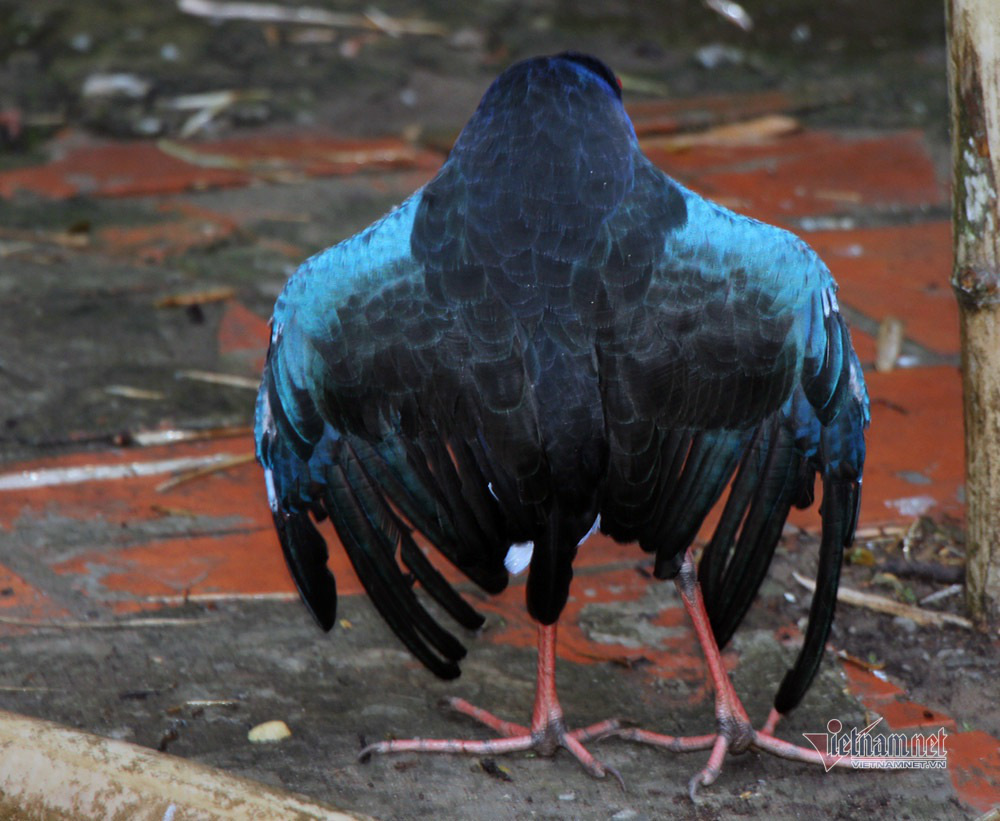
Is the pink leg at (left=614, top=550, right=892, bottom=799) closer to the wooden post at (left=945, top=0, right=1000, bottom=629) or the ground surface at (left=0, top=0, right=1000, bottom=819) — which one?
the ground surface at (left=0, top=0, right=1000, bottom=819)

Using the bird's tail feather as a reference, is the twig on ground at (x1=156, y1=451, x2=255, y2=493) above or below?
below

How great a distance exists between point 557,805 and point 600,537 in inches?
42.4

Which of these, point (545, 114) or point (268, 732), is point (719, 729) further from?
point (545, 114)

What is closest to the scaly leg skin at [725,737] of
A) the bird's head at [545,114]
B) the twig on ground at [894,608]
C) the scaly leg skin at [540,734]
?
the scaly leg skin at [540,734]

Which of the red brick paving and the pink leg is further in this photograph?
the red brick paving

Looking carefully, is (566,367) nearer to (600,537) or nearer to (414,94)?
(600,537)

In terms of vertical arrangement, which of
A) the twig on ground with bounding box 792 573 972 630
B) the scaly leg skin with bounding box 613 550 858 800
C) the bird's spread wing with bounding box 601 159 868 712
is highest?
the bird's spread wing with bounding box 601 159 868 712

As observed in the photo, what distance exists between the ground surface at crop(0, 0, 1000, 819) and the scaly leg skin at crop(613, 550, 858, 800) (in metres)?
0.04

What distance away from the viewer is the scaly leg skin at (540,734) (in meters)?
2.78

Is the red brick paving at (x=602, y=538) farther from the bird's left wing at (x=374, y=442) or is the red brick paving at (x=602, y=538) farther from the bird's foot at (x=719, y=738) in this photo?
the bird's left wing at (x=374, y=442)

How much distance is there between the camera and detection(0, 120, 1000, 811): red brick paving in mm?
3232

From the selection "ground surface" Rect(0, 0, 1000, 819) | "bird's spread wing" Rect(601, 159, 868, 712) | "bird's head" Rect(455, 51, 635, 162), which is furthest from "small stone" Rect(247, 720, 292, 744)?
Answer: "bird's head" Rect(455, 51, 635, 162)

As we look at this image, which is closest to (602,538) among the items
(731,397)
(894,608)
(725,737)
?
(894,608)

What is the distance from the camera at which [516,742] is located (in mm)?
2873
